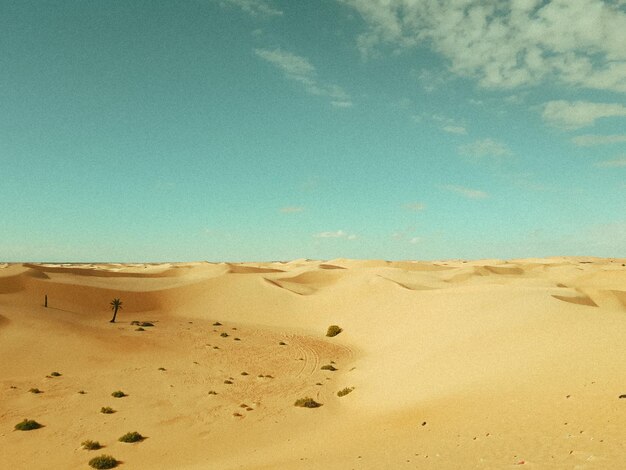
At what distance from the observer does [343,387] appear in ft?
86.5

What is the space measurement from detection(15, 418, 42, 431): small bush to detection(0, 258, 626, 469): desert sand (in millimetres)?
360

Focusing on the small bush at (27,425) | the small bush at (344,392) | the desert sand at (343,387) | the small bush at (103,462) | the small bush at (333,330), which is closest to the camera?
the desert sand at (343,387)

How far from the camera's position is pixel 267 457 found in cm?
1532

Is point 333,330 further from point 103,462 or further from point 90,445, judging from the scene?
point 103,462

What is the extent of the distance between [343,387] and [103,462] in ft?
48.7

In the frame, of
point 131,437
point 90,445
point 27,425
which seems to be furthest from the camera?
point 27,425

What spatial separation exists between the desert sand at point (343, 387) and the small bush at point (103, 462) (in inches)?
24.6

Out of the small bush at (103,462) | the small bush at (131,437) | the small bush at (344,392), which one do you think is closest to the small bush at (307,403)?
the small bush at (344,392)

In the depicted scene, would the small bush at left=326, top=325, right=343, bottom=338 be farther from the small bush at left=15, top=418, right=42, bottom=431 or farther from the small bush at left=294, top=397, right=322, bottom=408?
the small bush at left=15, top=418, right=42, bottom=431

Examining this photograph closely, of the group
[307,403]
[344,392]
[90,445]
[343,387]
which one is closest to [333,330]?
[343,387]

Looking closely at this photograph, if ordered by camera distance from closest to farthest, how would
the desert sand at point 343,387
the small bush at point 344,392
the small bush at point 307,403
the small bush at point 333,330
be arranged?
the desert sand at point 343,387 < the small bush at point 307,403 < the small bush at point 344,392 < the small bush at point 333,330

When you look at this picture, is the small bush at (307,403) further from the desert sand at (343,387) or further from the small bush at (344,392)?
the small bush at (344,392)

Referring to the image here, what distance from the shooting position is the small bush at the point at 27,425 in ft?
64.3

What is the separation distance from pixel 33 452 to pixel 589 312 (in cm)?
3424
